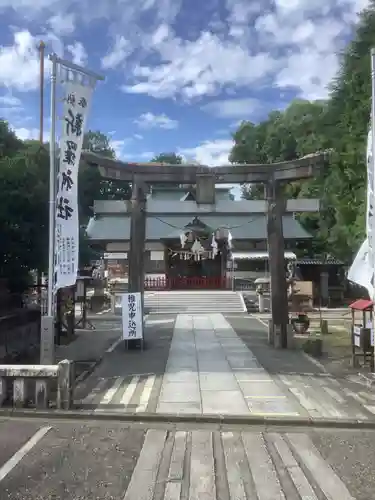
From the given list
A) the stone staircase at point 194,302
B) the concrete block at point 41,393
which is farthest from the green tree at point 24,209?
the stone staircase at point 194,302

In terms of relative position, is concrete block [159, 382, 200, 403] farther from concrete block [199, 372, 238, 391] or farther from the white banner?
the white banner

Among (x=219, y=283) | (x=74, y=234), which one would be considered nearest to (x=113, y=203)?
(x=74, y=234)

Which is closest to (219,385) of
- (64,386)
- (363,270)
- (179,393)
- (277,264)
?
(179,393)

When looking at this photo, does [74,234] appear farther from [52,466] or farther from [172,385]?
[52,466]

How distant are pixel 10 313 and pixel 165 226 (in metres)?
26.2

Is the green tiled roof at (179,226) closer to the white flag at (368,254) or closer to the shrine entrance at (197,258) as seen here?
the shrine entrance at (197,258)

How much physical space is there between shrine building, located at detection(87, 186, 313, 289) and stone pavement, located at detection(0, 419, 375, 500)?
2704 cm

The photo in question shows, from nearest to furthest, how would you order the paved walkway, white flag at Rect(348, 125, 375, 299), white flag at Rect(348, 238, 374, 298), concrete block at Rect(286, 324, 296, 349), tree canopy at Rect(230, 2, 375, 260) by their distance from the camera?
the paved walkway
white flag at Rect(348, 125, 375, 299)
white flag at Rect(348, 238, 374, 298)
tree canopy at Rect(230, 2, 375, 260)
concrete block at Rect(286, 324, 296, 349)

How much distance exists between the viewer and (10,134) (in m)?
15.3

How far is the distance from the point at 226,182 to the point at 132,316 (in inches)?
201

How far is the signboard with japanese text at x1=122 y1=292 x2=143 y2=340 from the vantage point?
14.1 metres

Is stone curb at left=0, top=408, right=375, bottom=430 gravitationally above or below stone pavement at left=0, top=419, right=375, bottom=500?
below

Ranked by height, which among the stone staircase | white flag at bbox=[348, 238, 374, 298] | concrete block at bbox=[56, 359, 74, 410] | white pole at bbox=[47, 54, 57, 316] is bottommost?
the stone staircase

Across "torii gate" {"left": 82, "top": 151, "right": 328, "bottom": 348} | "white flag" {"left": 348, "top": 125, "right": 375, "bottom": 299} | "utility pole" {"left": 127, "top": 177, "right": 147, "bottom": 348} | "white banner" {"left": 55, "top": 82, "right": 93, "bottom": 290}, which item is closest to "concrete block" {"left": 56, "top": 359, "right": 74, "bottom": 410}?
"white banner" {"left": 55, "top": 82, "right": 93, "bottom": 290}
